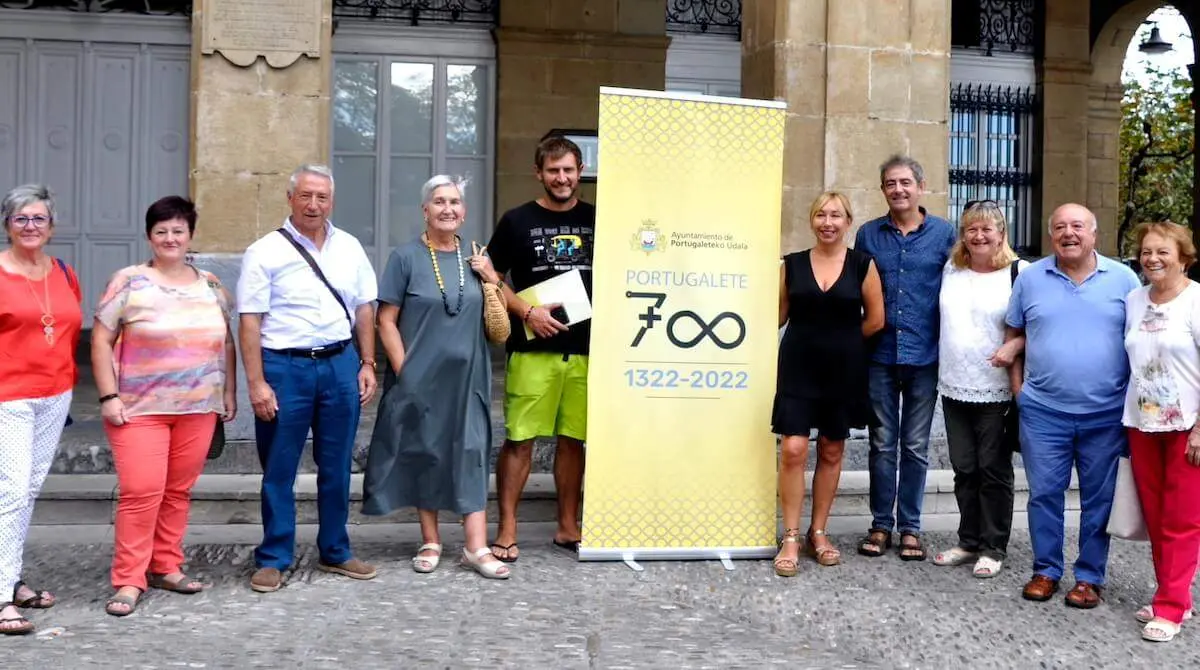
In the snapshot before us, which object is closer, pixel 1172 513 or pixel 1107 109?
pixel 1172 513

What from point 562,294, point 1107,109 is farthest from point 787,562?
point 1107,109

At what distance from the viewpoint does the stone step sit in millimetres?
6230

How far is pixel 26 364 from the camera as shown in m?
4.59

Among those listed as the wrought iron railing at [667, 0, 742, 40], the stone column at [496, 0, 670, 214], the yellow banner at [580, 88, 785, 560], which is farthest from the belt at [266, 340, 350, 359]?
the wrought iron railing at [667, 0, 742, 40]

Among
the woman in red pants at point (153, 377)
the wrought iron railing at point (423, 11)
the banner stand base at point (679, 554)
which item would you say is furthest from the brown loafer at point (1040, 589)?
the wrought iron railing at point (423, 11)

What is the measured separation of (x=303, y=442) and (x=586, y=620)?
56.0 inches

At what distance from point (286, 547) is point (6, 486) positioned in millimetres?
1112

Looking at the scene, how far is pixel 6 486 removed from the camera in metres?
4.60

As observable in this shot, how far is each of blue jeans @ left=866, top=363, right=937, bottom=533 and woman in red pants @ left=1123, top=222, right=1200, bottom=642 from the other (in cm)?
103

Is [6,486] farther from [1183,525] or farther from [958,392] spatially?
[1183,525]

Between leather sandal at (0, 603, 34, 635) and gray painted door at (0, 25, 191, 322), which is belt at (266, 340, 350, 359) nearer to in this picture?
leather sandal at (0, 603, 34, 635)

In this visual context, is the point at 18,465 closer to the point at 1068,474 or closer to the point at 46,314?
the point at 46,314

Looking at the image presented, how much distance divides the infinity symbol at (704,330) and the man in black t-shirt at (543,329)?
15.3 inches

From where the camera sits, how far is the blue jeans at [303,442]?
5062 millimetres
